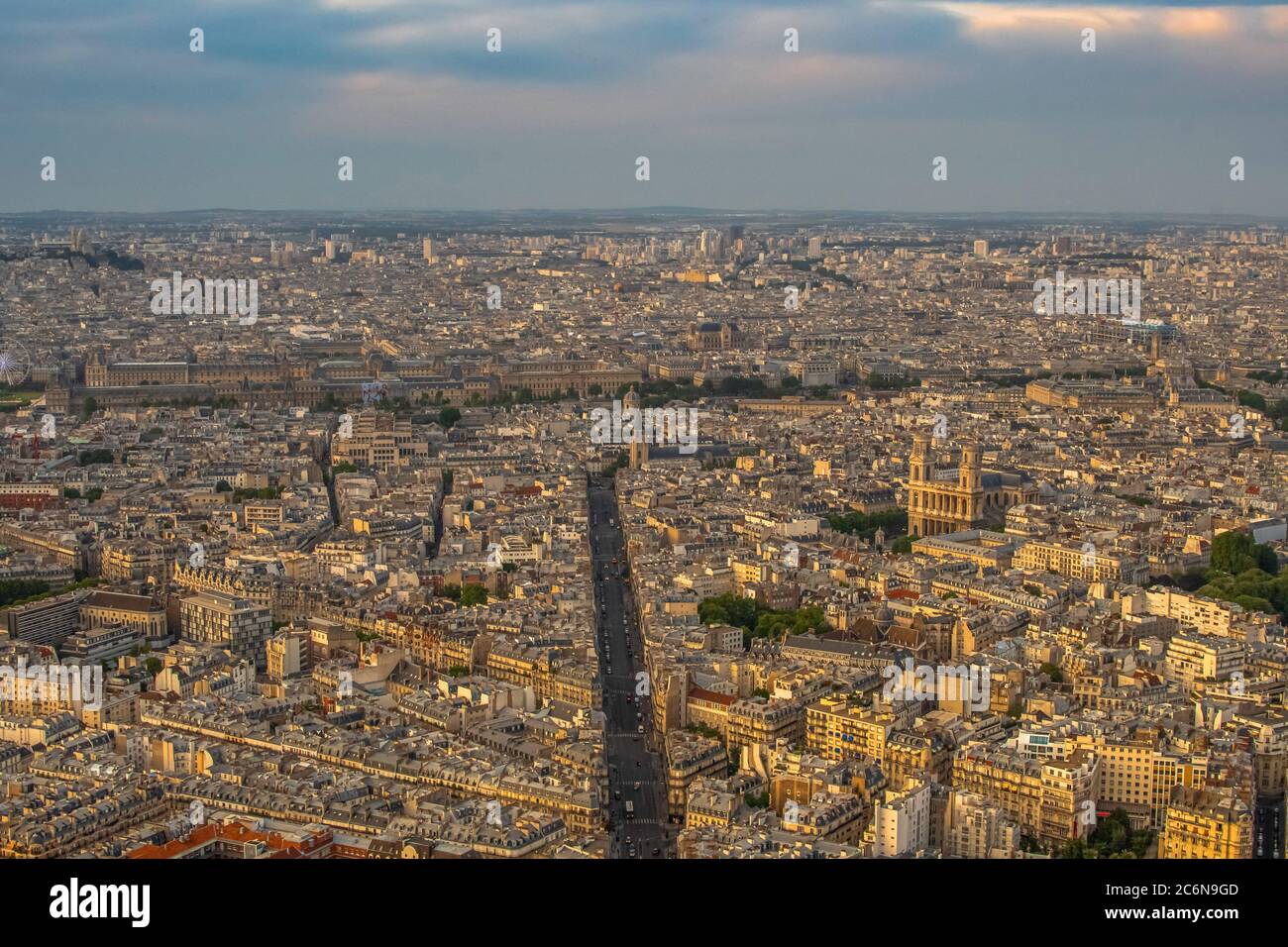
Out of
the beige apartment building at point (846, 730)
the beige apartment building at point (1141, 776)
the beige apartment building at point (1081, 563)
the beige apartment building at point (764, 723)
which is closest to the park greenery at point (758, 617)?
the beige apartment building at point (764, 723)

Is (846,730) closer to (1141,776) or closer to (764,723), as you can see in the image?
(764,723)

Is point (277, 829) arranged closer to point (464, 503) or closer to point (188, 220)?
point (464, 503)
